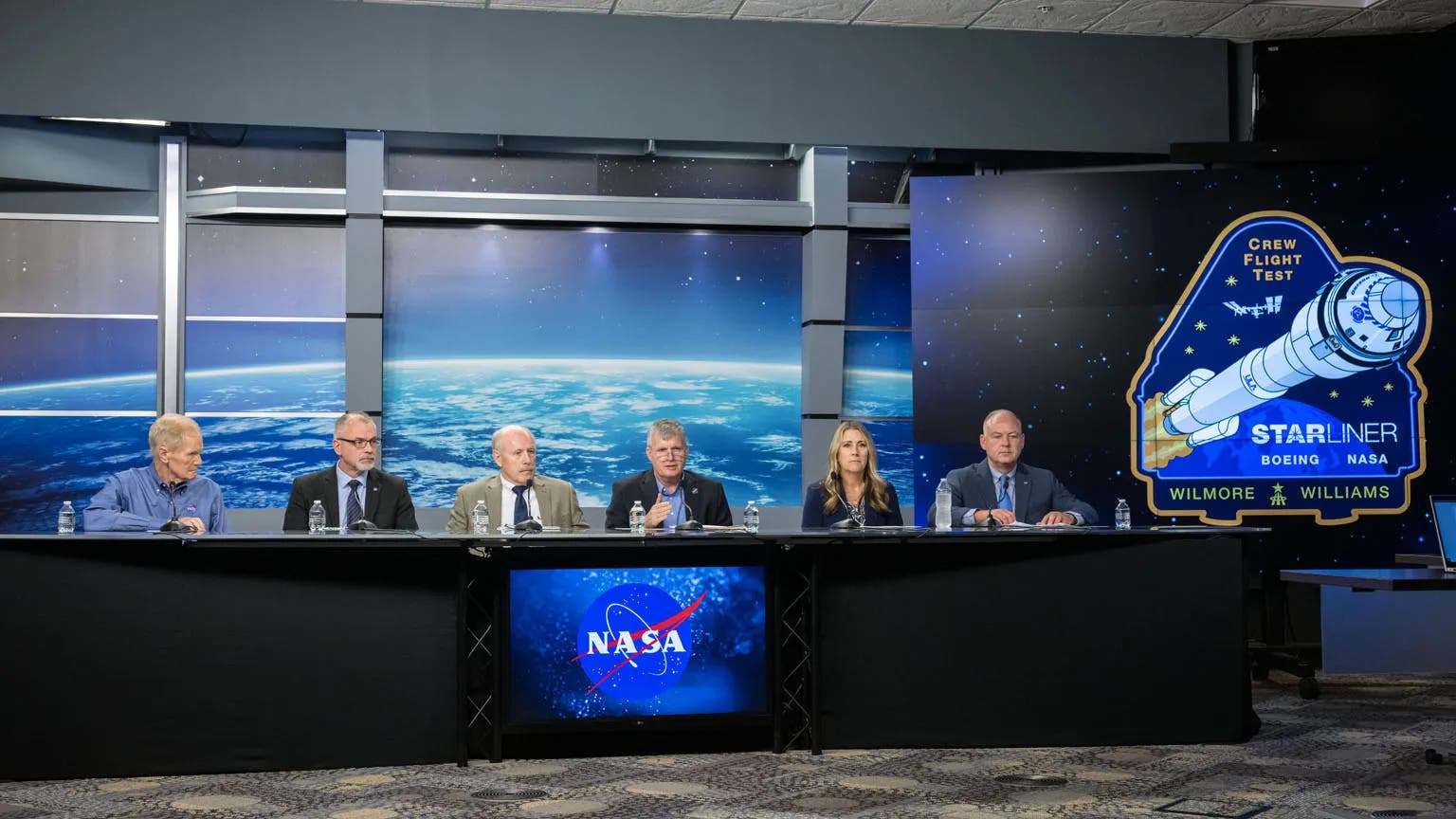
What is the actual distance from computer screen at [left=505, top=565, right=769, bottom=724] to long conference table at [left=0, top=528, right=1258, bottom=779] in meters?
0.05

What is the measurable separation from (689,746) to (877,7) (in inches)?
175

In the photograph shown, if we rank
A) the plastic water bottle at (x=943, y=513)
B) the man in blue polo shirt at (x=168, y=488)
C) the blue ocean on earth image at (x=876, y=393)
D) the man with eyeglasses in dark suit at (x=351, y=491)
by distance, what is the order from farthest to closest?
the blue ocean on earth image at (x=876, y=393) < the man with eyeglasses in dark suit at (x=351, y=491) < the plastic water bottle at (x=943, y=513) < the man in blue polo shirt at (x=168, y=488)

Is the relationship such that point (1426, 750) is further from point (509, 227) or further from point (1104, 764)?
point (509, 227)

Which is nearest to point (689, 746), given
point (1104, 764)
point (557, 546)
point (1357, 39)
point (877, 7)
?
point (557, 546)

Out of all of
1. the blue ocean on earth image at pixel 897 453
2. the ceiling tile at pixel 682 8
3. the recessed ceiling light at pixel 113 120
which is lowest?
the blue ocean on earth image at pixel 897 453

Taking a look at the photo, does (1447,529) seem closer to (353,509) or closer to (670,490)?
(670,490)

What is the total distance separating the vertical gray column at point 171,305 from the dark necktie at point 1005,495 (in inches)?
175

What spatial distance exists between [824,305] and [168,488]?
381 centimetres

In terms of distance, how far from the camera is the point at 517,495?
575 centimetres

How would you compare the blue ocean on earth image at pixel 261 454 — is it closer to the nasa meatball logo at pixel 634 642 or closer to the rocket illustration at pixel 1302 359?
the nasa meatball logo at pixel 634 642

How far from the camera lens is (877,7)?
749 cm

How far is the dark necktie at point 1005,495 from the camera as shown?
624cm

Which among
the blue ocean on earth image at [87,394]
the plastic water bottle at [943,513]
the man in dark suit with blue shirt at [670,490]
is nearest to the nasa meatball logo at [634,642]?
the man in dark suit with blue shirt at [670,490]

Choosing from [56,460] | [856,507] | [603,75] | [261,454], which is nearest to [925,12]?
[603,75]
